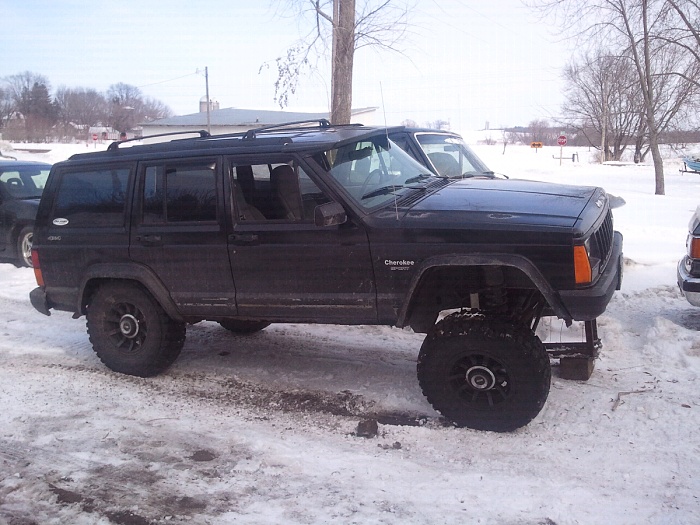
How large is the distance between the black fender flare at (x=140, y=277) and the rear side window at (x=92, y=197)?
1.18 ft

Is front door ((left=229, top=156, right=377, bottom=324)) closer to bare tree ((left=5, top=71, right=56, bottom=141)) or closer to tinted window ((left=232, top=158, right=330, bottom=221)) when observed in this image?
tinted window ((left=232, top=158, right=330, bottom=221))

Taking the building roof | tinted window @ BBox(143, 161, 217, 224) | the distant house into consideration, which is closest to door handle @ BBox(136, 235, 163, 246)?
tinted window @ BBox(143, 161, 217, 224)

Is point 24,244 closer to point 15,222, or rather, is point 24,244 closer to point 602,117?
point 15,222

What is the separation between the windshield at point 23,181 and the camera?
34.9 feet

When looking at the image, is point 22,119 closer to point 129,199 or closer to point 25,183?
point 25,183

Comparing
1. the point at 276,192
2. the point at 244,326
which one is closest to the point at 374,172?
the point at 276,192

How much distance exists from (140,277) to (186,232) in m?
0.58

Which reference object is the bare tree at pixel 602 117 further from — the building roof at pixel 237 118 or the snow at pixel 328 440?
the snow at pixel 328 440

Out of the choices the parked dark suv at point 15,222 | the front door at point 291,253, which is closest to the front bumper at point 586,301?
the front door at point 291,253

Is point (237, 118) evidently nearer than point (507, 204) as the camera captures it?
No

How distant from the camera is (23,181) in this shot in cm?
1089

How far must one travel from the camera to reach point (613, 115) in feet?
173

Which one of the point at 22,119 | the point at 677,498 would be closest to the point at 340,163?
the point at 677,498

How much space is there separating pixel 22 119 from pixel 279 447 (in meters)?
72.7
